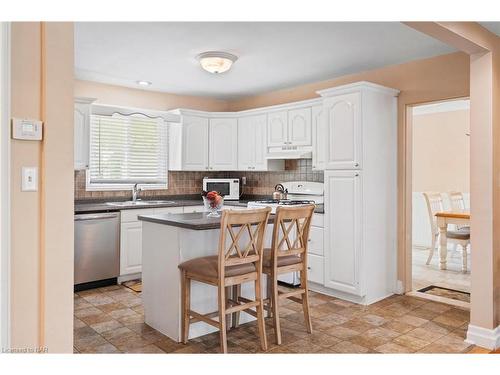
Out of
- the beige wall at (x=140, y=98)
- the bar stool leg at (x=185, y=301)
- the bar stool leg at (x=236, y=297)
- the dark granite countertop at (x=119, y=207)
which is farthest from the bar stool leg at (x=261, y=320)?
the beige wall at (x=140, y=98)

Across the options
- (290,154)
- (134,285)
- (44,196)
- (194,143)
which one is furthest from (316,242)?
(44,196)

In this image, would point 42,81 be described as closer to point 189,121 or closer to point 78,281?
point 78,281

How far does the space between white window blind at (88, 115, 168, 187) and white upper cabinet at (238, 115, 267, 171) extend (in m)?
1.04

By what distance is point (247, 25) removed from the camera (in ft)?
10.7

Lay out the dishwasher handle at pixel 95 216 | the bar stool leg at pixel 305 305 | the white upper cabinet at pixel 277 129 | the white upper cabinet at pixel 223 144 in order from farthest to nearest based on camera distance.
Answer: the white upper cabinet at pixel 223 144 < the white upper cabinet at pixel 277 129 < the dishwasher handle at pixel 95 216 < the bar stool leg at pixel 305 305

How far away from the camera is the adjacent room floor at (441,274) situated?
4.76 metres

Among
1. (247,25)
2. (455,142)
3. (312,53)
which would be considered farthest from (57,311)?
(455,142)

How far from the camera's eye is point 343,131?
4.14 meters

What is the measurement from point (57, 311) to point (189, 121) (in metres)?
4.12

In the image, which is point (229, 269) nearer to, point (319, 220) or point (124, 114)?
point (319, 220)

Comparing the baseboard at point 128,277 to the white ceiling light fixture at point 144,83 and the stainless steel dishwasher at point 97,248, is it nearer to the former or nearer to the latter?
the stainless steel dishwasher at point 97,248

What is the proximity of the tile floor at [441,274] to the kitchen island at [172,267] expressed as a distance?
2.60 meters

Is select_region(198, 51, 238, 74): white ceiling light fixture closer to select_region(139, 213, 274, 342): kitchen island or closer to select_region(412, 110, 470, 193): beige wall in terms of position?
select_region(139, 213, 274, 342): kitchen island
